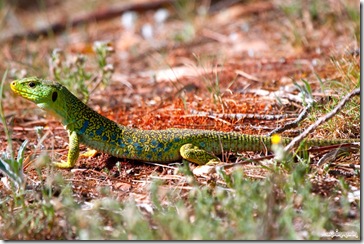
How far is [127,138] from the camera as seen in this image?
5.10 meters

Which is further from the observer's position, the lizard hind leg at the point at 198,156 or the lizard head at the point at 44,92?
the lizard head at the point at 44,92

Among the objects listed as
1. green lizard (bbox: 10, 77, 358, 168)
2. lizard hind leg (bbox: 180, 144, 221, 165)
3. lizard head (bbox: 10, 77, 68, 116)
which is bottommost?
lizard hind leg (bbox: 180, 144, 221, 165)

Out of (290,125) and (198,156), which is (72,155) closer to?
(198,156)

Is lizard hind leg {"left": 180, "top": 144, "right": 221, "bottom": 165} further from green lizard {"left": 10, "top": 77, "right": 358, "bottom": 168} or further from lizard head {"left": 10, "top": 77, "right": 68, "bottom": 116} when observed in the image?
lizard head {"left": 10, "top": 77, "right": 68, "bottom": 116}

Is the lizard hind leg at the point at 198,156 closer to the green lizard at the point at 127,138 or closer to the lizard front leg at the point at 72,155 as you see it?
the green lizard at the point at 127,138

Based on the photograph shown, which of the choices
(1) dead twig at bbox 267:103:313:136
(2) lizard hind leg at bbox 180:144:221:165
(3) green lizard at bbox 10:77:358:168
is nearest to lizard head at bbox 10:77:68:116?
(3) green lizard at bbox 10:77:358:168

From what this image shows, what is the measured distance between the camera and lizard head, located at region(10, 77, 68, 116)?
5195mm

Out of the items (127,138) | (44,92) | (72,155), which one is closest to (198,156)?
(127,138)

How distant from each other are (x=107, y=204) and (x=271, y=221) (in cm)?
111

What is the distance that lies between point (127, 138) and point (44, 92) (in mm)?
872

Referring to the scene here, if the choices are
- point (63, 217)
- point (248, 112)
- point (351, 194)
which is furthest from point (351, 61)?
point (63, 217)

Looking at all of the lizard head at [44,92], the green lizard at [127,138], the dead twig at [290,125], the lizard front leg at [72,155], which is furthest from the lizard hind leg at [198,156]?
the lizard head at [44,92]

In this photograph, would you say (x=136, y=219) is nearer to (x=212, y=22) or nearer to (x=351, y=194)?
(x=351, y=194)

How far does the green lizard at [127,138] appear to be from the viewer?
4902 mm
